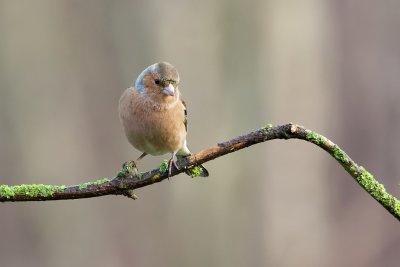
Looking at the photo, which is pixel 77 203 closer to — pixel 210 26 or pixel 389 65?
pixel 210 26

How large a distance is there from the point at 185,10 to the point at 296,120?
208 centimetres

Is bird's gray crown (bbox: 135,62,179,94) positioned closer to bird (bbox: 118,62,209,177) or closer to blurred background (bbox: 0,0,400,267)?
bird (bbox: 118,62,209,177)

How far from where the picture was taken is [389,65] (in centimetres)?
1112

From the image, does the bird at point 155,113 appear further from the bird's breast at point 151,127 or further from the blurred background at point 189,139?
the blurred background at point 189,139

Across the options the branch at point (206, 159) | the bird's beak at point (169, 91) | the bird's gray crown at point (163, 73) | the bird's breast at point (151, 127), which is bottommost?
the branch at point (206, 159)

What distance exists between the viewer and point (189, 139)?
9.20 meters

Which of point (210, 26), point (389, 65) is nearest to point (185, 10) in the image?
point (210, 26)

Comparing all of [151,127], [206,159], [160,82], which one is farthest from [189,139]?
[206,159]

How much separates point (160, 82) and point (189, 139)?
5.05 m

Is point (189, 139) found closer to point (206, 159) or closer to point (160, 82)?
point (160, 82)

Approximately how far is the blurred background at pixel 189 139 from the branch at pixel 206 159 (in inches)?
230

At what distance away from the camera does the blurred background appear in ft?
29.3

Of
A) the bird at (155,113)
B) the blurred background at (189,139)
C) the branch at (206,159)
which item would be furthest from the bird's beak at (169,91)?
the blurred background at (189,139)

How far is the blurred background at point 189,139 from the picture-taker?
8930mm
